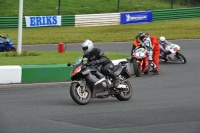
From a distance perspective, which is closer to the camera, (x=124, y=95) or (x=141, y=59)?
(x=124, y=95)

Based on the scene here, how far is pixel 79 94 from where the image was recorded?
12.0 m

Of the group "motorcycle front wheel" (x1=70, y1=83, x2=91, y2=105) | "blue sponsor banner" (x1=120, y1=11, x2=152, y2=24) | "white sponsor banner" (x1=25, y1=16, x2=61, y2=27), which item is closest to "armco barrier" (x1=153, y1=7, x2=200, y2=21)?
"blue sponsor banner" (x1=120, y1=11, x2=152, y2=24)

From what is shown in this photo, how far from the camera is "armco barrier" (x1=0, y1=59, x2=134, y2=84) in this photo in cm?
1510

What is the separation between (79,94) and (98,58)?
1.12 metres

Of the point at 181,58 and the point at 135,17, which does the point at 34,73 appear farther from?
the point at 135,17

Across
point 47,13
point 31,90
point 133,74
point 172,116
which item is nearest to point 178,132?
point 172,116

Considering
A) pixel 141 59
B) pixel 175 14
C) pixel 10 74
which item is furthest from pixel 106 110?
pixel 175 14

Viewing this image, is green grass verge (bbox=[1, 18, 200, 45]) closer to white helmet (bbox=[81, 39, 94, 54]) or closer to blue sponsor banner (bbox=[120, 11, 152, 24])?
blue sponsor banner (bbox=[120, 11, 152, 24])

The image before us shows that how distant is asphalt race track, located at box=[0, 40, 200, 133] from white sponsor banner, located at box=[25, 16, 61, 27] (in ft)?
56.2

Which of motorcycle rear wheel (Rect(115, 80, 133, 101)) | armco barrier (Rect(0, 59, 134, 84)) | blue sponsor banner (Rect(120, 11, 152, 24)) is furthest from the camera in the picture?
blue sponsor banner (Rect(120, 11, 152, 24))

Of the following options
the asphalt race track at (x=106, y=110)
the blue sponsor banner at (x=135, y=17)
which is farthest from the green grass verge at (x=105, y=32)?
the asphalt race track at (x=106, y=110)

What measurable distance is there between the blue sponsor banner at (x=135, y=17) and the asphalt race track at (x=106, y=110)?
1923 cm

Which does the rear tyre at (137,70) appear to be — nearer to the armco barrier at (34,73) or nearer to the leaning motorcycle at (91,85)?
the armco barrier at (34,73)

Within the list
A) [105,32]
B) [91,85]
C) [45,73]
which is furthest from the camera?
[105,32]
